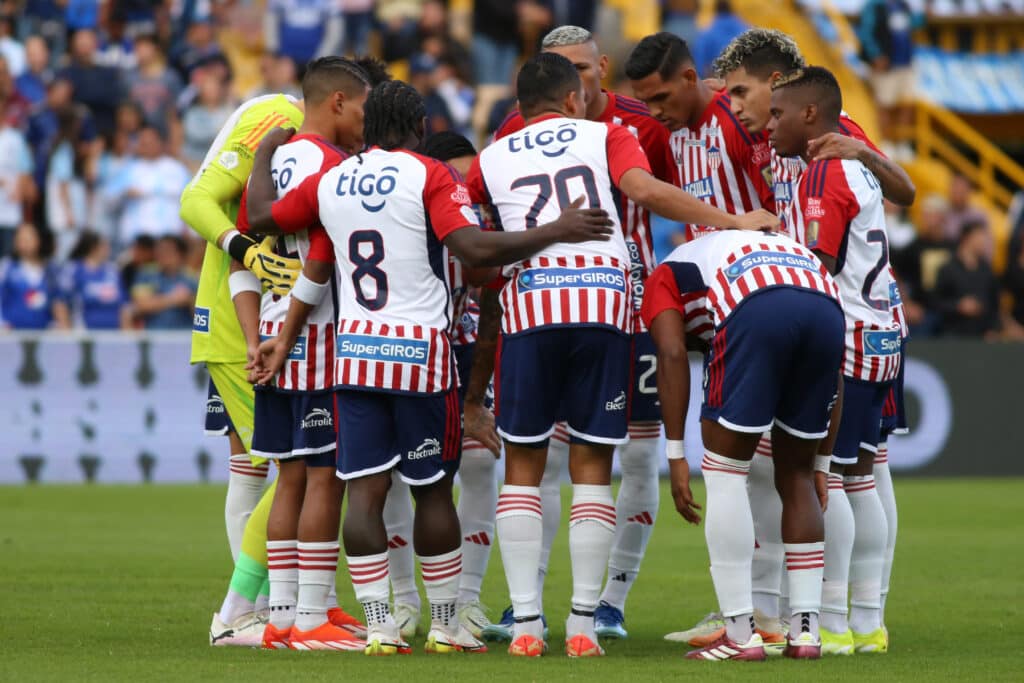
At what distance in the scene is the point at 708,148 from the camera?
7.31 m

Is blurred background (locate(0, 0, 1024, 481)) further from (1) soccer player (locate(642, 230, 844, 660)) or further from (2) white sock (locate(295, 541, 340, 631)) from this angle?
(1) soccer player (locate(642, 230, 844, 660))

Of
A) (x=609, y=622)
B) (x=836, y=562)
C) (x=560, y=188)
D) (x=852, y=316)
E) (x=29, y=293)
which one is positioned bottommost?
(x=609, y=622)

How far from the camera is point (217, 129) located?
17.9m

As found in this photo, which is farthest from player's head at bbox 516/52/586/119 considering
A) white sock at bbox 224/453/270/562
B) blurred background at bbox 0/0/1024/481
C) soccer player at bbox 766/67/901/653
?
blurred background at bbox 0/0/1024/481

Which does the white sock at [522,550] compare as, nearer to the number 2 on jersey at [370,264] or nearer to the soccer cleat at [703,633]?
the soccer cleat at [703,633]

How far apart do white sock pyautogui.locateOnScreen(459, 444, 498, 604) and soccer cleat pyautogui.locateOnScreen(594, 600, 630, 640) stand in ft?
1.86

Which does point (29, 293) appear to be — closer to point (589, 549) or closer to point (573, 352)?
point (573, 352)

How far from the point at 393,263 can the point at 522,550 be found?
1.25 metres

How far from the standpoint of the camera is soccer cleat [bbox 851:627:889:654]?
21.2 feet

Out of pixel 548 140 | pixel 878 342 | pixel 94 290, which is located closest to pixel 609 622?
pixel 878 342

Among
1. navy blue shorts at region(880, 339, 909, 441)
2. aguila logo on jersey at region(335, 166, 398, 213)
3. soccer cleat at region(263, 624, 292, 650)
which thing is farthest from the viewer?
navy blue shorts at region(880, 339, 909, 441)

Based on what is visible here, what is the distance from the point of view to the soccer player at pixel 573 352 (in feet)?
20.4

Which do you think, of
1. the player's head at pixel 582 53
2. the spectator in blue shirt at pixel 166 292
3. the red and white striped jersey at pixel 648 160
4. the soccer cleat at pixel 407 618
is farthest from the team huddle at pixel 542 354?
the spectator in blue shirt at pixel 166 292

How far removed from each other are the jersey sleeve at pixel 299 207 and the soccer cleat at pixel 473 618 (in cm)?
190
